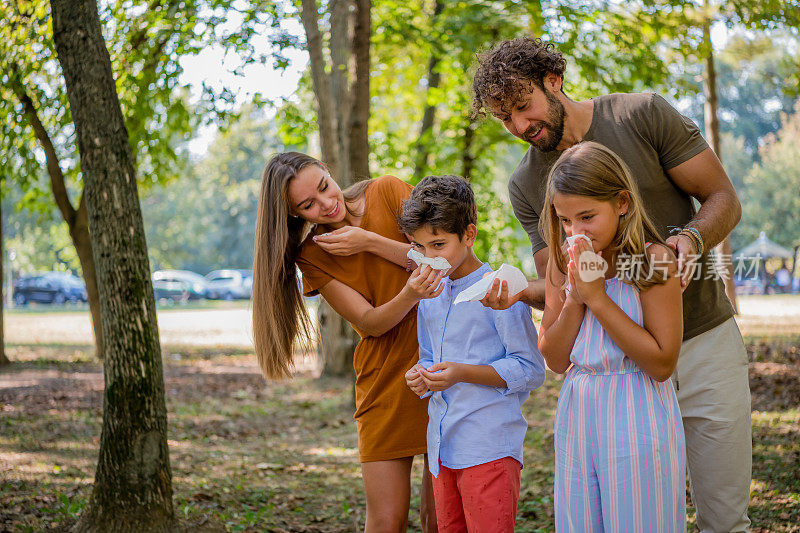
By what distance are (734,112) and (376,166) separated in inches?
1810

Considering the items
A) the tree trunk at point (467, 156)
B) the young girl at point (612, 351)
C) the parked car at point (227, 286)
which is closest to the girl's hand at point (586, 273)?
the young girl at point (612, 351)

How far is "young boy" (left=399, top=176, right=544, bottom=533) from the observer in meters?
2.68

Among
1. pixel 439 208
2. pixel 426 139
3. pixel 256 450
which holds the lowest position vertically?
pixel 256 450

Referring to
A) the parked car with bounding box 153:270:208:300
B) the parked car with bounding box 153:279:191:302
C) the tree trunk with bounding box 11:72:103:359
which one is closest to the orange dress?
the tree trunk with bounding box 11:72:103:359

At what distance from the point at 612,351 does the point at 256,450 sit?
5.45 metres

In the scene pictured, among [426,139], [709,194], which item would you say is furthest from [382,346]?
[426,139]

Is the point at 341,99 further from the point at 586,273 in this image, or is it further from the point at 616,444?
the point at 616,444

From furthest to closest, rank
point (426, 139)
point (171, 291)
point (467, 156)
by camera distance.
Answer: point (171, 291), point (467, 156), point (426, 139)

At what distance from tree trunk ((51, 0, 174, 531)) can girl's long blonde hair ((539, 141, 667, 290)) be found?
2.54 metres

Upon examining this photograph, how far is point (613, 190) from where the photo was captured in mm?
2393

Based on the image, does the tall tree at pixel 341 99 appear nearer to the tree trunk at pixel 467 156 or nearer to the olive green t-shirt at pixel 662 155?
the tree trunk at pixel 467 156

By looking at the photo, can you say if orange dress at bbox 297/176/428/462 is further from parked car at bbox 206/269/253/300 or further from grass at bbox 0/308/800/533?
parked car at bbox 206/269/253/300

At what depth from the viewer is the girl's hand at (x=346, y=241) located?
292cm

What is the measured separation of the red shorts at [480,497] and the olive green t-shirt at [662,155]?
0.87m
